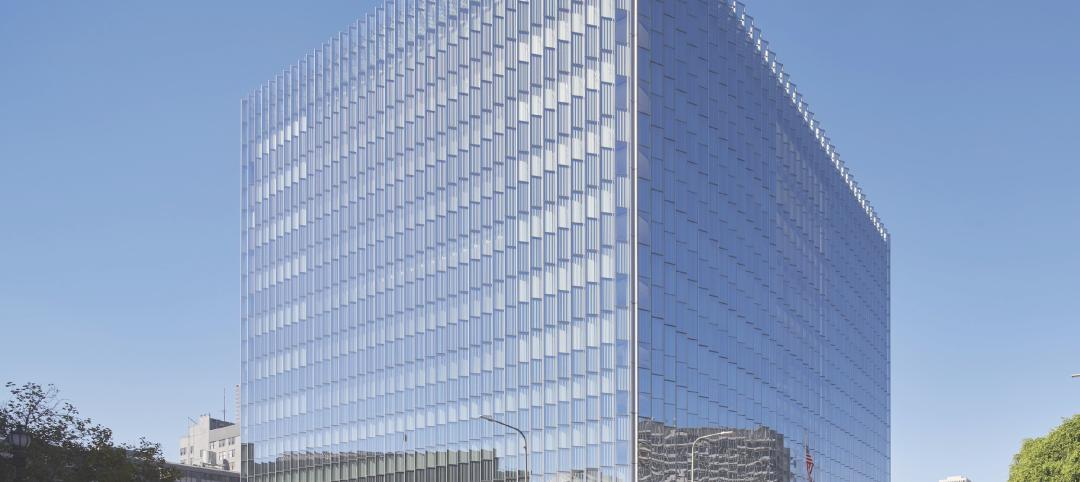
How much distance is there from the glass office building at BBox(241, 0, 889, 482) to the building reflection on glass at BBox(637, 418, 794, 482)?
25 centimetres

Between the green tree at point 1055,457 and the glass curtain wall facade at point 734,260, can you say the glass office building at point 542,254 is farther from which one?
the green tree at point 1055,457

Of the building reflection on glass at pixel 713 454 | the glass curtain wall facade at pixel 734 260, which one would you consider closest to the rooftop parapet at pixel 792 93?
the glass curtain wall facade at pixel 734 260

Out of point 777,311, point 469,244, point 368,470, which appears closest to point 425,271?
point 469,244

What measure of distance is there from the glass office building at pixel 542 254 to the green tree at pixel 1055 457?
19.3 metres

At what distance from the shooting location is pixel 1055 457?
308 feet

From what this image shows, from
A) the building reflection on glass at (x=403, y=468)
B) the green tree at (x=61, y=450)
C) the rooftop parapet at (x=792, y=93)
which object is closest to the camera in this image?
the green tree at (x=61, y=450)

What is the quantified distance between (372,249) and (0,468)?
58639mm

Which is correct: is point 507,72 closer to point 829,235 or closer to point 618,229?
point 618,229

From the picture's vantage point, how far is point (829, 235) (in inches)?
5084

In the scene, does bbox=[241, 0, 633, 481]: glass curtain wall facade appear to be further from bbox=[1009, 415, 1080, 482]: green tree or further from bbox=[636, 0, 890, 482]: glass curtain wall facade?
bbox=[1009, 415, 1080, 482]: green tree

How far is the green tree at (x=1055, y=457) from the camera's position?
9019 centimetres

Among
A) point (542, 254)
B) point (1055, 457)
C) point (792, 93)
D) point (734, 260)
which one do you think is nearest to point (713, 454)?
point (734, 260)

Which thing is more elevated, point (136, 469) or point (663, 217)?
point (663, 217)

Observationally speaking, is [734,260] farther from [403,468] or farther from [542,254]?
[403,468]
